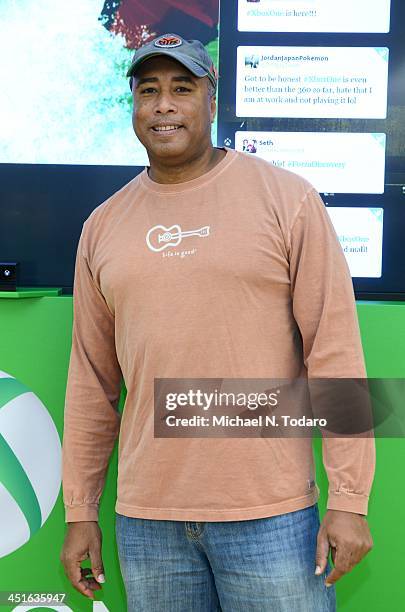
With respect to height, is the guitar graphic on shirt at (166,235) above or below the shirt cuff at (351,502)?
above

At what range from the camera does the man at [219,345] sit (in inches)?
63.1

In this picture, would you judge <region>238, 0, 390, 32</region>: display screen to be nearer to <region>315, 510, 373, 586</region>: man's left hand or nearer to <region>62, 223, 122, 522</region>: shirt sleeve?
<region>62, 223, 122, 522</region>: shirt sleeve

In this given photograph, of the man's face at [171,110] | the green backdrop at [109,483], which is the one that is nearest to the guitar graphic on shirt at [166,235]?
the man's face at [171,110]

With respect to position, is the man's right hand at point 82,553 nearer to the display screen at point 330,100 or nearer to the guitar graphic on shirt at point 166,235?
the guitar graphic on shirt at point 166,235

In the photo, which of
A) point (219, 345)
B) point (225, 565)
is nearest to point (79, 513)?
point (225, 565)

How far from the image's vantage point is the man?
1603 millimetres

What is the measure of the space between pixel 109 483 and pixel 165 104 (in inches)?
41.2

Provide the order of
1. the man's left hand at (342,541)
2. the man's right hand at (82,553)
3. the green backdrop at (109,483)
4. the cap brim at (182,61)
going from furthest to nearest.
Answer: the green backdrop at (109,483), the man's right hand at (82,553), the cap brim at (182,61), the man's left hand at (342,541)

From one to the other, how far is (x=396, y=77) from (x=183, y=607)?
1505 mm

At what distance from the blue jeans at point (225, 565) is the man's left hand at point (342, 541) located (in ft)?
0.16

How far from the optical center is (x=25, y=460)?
210 centimetres

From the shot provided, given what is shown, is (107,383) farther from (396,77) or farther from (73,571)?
(396,77)

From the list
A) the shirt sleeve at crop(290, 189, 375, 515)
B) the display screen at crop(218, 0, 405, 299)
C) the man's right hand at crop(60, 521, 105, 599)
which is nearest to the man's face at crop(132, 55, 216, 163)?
the shirt sleeve at crop(290, 189, 375, 515)

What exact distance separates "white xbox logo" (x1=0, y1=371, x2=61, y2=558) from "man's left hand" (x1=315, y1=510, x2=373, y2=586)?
83cm
